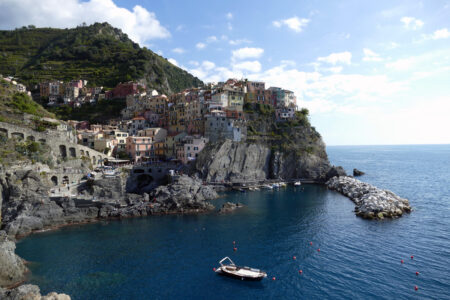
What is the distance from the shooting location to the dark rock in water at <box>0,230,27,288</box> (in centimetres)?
2631

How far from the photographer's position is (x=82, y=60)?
129 meters

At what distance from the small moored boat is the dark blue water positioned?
0.64 meters

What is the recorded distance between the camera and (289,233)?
3975 cm

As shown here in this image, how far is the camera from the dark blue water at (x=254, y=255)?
1001 inches

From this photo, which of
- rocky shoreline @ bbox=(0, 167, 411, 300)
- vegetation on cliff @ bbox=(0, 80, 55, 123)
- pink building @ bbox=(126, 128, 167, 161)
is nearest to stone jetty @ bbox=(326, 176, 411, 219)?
rocky shoreline @ bbox=(0, 167, 411, 300)

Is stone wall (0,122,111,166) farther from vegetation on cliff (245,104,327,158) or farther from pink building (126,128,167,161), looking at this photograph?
vegetation on cliff (245,104,327,158)

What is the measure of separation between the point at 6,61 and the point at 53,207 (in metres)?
121

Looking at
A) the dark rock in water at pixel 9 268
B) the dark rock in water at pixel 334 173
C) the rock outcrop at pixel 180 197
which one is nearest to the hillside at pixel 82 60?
the rock outcrop at pixel 180 197

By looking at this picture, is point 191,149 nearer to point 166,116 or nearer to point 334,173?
point 166,116

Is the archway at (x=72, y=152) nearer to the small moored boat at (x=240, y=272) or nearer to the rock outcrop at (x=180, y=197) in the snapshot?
the rock outcrop at (x=180, y=197)

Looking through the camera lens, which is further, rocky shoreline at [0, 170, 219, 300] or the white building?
the white building

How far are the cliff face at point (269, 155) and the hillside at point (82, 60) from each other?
57.9 m

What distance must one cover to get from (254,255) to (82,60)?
13332 cm

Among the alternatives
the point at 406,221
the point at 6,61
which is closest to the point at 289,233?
the point at 406,221
